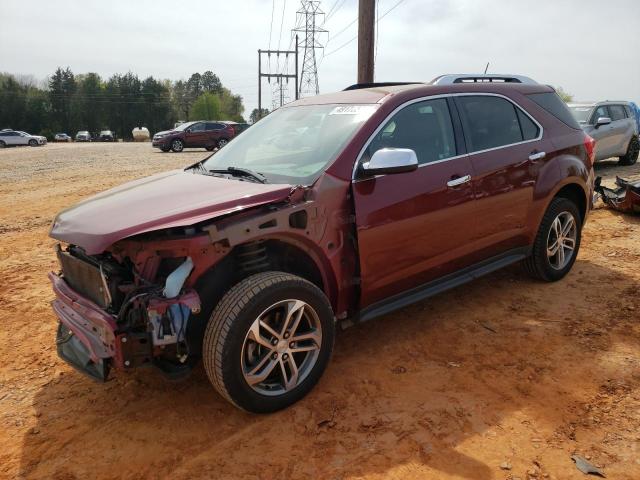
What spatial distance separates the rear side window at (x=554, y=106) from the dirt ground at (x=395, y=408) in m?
1.67

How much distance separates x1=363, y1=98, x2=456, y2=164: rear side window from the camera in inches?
139

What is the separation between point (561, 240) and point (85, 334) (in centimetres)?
426

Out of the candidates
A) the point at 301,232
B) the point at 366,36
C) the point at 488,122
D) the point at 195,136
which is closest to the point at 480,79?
the point at 488,122

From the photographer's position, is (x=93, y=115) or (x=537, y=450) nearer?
(x=537, y=450)

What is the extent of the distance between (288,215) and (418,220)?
1.04 m

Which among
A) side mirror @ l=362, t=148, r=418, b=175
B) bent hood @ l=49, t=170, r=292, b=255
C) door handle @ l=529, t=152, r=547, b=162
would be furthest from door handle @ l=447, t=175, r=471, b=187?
bent hood @ l=49, t=170, r=292, b=255

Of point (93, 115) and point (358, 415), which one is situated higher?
point (93, 115)

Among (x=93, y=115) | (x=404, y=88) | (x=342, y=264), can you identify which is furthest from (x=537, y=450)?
(x=93, y=115)

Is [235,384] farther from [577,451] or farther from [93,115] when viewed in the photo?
[93,115]

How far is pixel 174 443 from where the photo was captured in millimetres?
2781

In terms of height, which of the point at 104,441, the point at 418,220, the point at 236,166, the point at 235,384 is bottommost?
the point at 104,441

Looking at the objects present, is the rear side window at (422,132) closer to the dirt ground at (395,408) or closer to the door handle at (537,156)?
the door handle at (537,156)

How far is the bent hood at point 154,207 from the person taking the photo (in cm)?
269

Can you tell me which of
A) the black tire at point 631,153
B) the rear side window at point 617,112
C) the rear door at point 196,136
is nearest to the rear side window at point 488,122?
the rear side window at point 617,112
